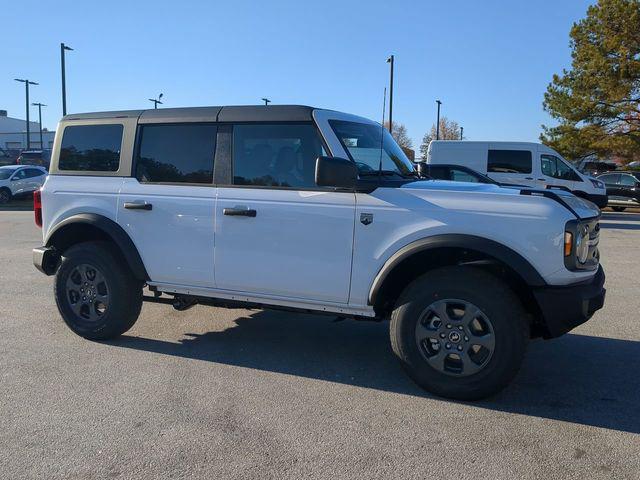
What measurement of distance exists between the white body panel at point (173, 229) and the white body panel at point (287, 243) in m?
0.12

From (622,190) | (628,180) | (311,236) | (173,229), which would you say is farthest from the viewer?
(628,180)

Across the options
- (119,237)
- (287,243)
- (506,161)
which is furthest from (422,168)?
(506,161)

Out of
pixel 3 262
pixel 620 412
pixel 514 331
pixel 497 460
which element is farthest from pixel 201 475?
pixel 3 262

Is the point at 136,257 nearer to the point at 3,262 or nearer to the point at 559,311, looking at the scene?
the point at 559,311

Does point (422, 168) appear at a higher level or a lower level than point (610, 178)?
lower

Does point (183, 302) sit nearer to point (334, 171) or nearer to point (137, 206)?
point (137, 206)

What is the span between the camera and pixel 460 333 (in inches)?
155

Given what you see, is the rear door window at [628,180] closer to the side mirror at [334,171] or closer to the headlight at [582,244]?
the headlight at [582,244]

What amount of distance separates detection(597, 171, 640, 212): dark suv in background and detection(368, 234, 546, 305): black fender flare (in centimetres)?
2250

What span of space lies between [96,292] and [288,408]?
2.36m

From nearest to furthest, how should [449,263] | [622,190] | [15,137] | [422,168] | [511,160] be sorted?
[449,263]
[422,168]
[511,160]
[622,190]
[15,137]

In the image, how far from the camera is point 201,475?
300 cm

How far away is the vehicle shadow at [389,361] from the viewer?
393 cm

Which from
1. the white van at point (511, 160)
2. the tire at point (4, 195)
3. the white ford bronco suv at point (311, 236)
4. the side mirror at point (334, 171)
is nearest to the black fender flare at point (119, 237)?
the white ford bronco suv at point (311, 236)
